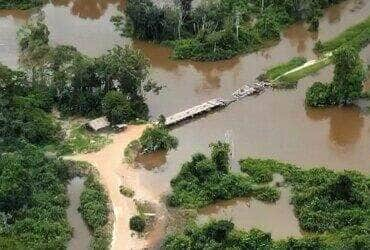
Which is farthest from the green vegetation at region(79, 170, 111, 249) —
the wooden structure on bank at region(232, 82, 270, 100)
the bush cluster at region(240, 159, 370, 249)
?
the wooden structure on bank at region(232, 82, 270, 100)

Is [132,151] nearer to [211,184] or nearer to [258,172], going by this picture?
[211,184]

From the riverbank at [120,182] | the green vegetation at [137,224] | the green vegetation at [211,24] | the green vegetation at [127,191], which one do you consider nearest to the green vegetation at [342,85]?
the green vegetation at [211,24]

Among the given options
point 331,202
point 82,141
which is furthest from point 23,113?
point 331,202

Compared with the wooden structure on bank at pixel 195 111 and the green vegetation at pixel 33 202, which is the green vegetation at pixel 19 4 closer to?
the wooden structure on bank at pixel 195 111

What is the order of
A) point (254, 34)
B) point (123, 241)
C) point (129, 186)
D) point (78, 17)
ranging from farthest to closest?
point (78, 17), point (254, 34), point (129, 186), point (123, 241)

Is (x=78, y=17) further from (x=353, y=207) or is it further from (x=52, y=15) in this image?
(x=353, y=207)

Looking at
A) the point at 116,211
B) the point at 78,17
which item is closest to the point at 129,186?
the point at 116,211

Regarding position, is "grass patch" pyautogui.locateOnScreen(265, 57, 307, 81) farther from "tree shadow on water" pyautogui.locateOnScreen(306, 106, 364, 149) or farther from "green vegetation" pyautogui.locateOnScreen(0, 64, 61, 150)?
"green vegetation" pyautogui.locateOnScreen(0, 64, 61, 150)
